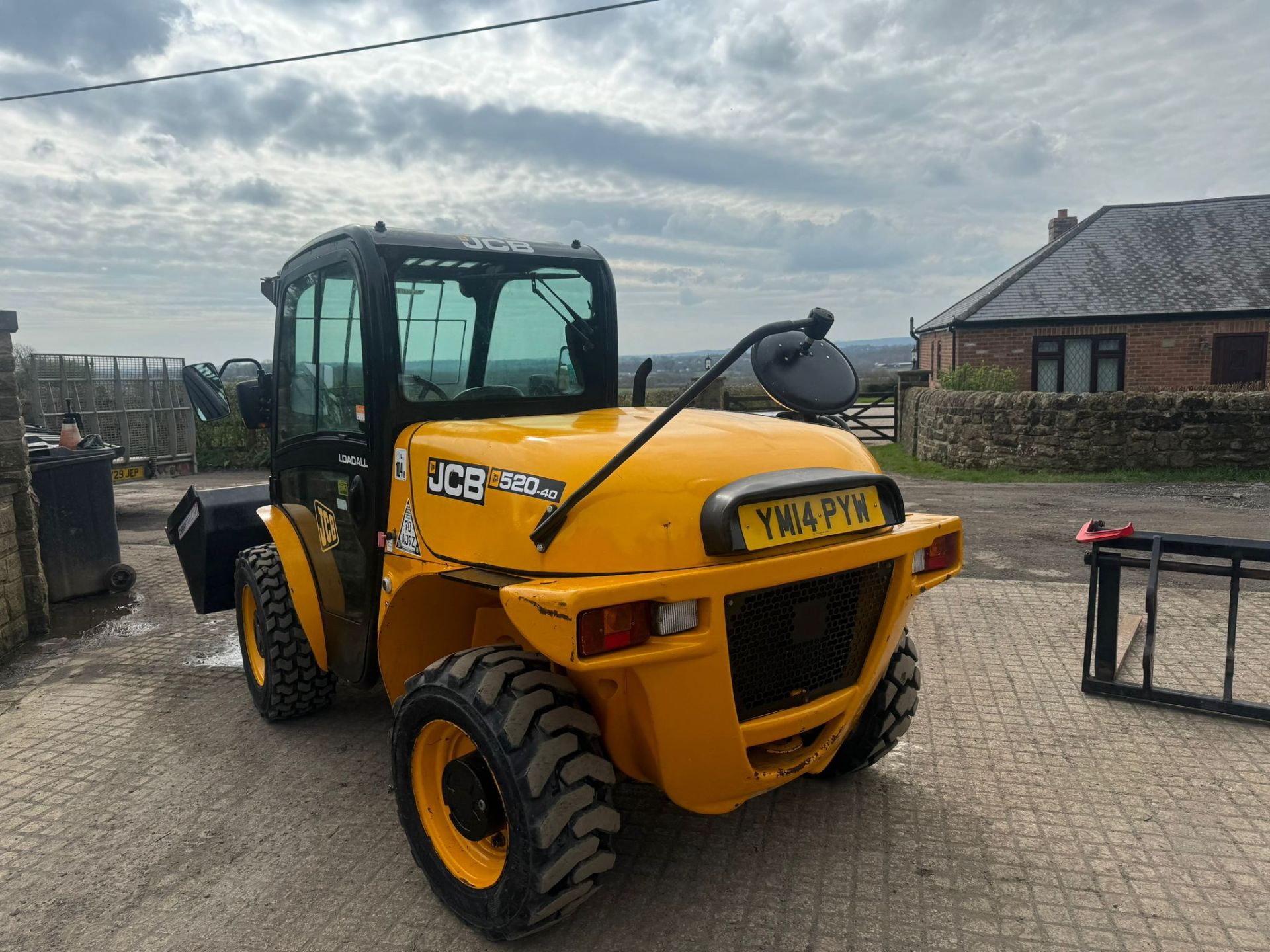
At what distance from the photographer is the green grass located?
13.6 meters

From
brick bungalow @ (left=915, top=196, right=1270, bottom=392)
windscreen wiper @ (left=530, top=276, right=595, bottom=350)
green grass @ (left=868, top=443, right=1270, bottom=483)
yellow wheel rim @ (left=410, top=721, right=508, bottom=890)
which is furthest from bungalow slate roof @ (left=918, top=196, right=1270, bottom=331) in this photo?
yellow wheel rim @ (left=410, top=721, right=508, bottom=890)

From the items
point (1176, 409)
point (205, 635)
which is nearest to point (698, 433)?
point (205, 635)

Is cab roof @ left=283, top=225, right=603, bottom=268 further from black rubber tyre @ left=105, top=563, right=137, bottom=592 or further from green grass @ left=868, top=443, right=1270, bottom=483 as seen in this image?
green grass @ left=868, top=443, right=1270, bottom=483

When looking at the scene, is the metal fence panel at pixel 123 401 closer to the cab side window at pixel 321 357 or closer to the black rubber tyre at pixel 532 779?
the cab side window at pixel 321 357

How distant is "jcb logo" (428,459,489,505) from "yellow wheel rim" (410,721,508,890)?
768 millimetres

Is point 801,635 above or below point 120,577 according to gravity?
above

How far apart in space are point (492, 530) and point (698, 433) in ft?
2.50

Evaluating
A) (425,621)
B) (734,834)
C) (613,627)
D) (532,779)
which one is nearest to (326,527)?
(425,621)

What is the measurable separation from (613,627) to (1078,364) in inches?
857

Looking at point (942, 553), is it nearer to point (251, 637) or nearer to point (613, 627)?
point (613, 627)

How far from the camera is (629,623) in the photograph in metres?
2.58

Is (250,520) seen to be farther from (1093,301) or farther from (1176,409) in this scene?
(1093,301)

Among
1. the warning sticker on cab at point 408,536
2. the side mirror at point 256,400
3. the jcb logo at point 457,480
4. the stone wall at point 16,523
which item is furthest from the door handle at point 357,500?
the stone wall at point 16,523

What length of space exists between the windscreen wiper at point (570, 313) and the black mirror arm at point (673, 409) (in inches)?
64.5
